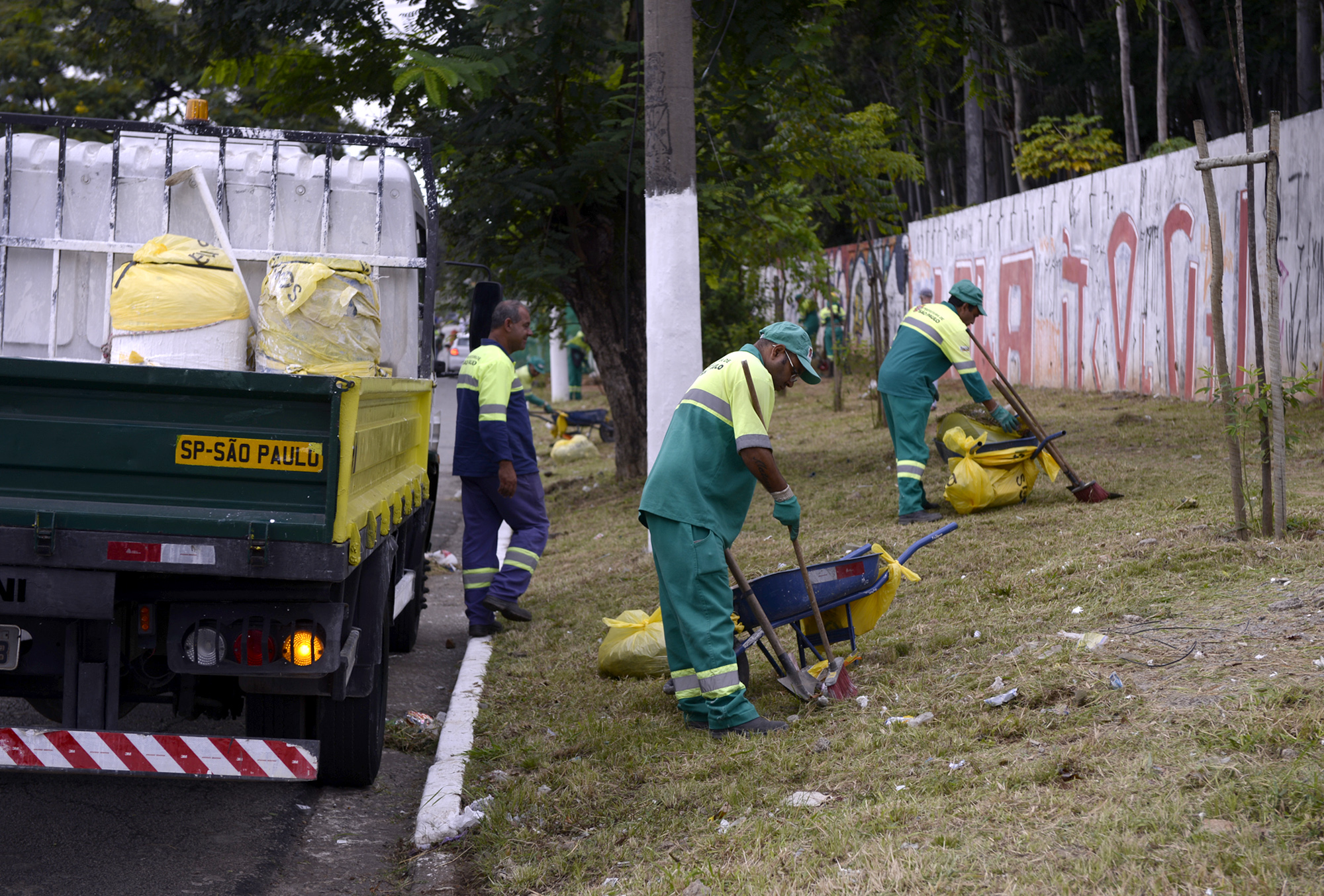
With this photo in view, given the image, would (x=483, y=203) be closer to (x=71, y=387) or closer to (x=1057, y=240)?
(x=71, y=387)

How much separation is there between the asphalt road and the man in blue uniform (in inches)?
78.7

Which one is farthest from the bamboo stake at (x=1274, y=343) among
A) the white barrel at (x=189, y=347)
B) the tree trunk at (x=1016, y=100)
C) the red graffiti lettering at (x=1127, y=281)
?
the tree trunk at (x=1016, y=100)

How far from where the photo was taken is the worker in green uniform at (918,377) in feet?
28.0

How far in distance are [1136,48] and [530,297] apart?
18590mm

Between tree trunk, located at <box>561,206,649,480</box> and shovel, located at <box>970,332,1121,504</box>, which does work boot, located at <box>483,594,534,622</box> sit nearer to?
shovel, located at <box>970,332,1121,504</box>

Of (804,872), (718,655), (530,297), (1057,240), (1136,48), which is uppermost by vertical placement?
(1136,48)

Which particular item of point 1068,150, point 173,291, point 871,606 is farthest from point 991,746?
point 1068,150

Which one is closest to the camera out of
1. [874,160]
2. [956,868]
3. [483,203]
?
[956,868]

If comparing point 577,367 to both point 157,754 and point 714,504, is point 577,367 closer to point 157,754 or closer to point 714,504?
point 714,504

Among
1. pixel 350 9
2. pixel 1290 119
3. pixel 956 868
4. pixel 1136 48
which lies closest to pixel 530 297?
pixel 350 9

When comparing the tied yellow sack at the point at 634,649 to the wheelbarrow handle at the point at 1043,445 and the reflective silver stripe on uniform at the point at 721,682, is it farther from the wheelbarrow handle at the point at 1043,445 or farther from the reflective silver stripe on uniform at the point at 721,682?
the wheelbarrow handle at the point at 1043,445

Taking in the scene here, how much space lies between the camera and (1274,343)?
6.01 metres

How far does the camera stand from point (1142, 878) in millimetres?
3012

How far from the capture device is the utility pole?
8.50 meters
